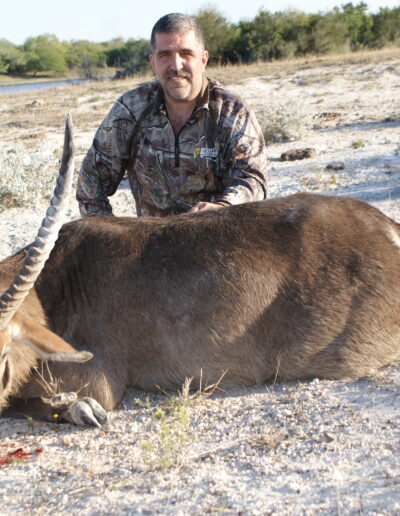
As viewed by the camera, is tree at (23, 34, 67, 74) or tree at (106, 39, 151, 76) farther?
tree at (23, 34, 67, 74)

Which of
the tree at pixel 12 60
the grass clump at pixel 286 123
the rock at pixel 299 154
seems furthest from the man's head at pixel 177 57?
the tree at pixel 12 60

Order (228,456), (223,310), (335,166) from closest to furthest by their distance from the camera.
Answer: (228,456) < (223,310) < (335,166)

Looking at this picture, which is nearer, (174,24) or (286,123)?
(174,24)

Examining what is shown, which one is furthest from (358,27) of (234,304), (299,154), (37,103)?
(234,304)

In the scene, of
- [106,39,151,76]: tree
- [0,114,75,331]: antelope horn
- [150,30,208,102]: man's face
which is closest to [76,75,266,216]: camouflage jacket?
[150,30,208,102]: man's face

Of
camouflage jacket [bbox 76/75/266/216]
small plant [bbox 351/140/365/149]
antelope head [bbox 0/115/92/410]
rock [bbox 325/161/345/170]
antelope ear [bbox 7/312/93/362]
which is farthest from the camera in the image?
small plant [bbox 351/140/365/149]

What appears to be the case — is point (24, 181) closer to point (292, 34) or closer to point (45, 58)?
point (292, 34)

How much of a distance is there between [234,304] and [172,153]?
8.19 feet

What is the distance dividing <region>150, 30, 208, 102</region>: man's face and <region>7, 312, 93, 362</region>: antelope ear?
2.89m

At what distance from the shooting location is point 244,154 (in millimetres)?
5887

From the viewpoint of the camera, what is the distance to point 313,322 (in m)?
4.09

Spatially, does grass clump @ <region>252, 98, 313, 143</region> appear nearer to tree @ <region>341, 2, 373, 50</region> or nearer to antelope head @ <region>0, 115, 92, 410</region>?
antelope head @ <region>0, 115, 92, 410</region>

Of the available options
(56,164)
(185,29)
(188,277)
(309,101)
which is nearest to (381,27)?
(309,101)

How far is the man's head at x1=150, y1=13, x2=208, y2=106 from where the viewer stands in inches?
227
